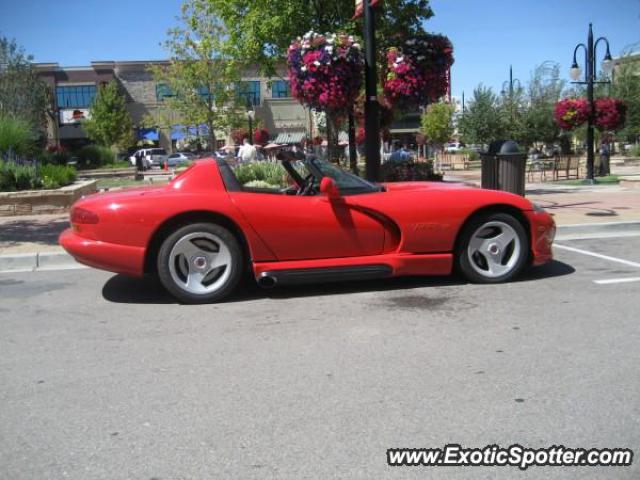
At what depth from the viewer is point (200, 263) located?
5344 millimetres

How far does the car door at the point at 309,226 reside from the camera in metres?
5.32

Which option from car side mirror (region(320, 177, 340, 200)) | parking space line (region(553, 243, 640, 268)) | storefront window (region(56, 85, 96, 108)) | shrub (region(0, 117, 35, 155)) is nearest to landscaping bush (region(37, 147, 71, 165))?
shrub (region(0, 117, 35, 155))

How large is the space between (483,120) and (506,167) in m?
25.3

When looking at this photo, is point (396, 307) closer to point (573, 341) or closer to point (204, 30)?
point (573, 341)

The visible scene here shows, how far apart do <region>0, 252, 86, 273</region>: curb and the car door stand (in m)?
3.16

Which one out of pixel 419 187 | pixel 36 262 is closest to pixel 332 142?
pixel 36 262

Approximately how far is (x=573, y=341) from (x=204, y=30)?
27.8 m

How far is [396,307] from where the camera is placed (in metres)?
5.15

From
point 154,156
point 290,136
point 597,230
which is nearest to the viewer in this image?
point 597,230

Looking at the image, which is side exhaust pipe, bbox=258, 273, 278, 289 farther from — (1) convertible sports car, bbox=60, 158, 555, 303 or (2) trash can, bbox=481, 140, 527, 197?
A: (2) trash can, bbox=481, 140, 527, 197

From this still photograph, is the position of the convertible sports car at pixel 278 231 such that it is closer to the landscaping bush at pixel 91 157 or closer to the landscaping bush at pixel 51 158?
the landscaping bush at pixel 51 158

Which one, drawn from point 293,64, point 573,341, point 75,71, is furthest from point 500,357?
point 75,71

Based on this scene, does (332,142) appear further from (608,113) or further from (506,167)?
(608,113)

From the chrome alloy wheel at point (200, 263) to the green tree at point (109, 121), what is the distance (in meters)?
47.6
